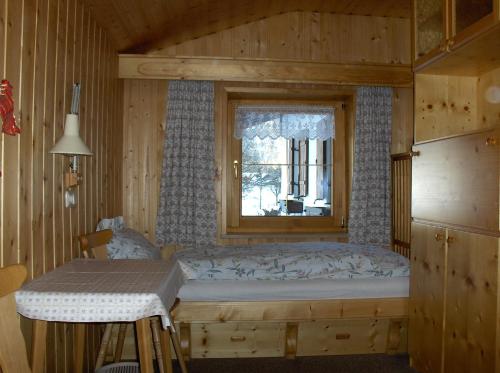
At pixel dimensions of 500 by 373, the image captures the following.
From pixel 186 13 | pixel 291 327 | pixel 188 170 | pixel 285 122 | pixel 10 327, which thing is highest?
pixel 186 13

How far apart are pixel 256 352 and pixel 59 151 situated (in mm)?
1776

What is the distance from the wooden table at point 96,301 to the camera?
1.65 metres

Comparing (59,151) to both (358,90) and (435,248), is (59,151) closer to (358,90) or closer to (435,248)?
(435,248)

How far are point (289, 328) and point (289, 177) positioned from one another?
185cm

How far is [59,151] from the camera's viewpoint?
212 cm

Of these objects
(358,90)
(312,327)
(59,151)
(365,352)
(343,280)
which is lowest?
(365,352)

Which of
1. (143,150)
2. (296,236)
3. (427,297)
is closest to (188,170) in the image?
(143,150)

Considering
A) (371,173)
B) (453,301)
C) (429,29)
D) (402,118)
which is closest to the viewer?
(453,301)

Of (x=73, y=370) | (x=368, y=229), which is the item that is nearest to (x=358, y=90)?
(x=368, y=229)

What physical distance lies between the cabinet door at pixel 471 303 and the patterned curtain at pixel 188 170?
2220 millimetres

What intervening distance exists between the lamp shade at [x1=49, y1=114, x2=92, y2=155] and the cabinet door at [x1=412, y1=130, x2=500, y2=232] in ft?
5.95

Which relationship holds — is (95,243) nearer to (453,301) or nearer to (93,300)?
(93,300)

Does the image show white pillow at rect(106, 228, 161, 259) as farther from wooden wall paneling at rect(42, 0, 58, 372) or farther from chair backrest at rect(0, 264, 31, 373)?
chair backrest at rect(0, 264, 31, 373)

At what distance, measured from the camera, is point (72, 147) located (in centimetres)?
216
